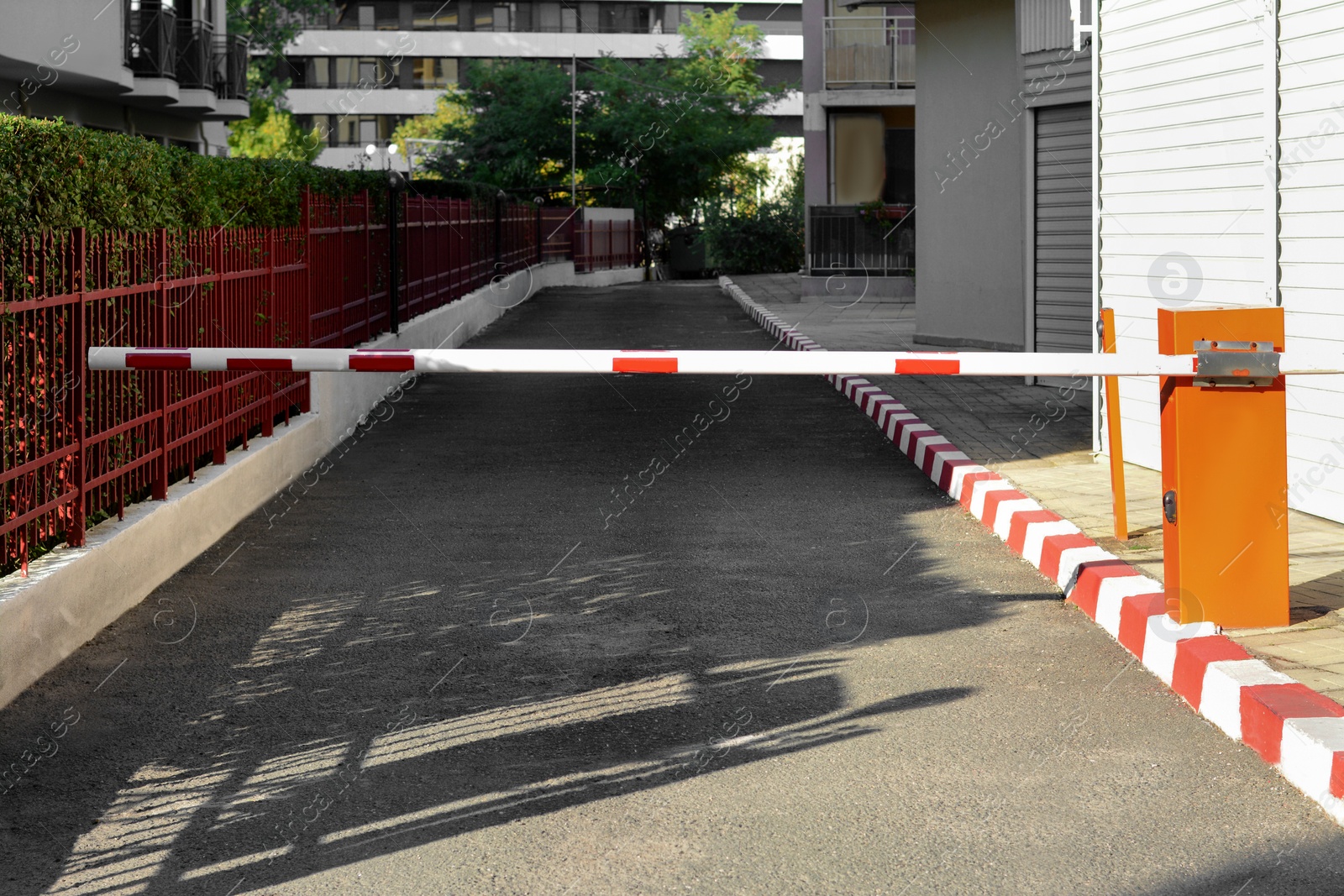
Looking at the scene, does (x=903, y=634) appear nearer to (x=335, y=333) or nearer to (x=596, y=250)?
(x=335, y=333)

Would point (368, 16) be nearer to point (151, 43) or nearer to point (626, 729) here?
point (151, 43)

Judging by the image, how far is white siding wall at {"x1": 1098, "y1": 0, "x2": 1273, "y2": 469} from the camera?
8.91 metres

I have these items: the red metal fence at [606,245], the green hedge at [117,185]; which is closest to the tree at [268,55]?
the red metal fence at [606,245]

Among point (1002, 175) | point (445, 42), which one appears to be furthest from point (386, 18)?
point (1002, 175)

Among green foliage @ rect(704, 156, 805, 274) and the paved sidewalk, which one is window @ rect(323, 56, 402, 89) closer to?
green foliage @ rect(704, 156, 805, 274)

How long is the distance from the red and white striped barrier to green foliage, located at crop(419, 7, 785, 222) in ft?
165

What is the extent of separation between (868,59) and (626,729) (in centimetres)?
3102

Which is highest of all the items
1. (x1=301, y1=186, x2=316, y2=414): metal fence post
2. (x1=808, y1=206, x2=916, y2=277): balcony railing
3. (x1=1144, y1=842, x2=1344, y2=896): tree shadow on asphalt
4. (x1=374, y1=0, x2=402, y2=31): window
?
(x1=374, y1=0, x2=402, y2=31): window

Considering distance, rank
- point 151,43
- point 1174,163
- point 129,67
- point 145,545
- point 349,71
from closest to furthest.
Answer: point 145,545 → point 1174,163 → point 129,67 → point 151,43 → point 349,71

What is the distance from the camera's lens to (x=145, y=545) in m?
7.08

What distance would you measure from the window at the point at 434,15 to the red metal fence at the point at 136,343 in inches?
2810

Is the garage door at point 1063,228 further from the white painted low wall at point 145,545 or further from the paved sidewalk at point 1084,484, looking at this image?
the white painted low wall at point 145,545

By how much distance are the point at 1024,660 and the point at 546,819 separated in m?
2.25

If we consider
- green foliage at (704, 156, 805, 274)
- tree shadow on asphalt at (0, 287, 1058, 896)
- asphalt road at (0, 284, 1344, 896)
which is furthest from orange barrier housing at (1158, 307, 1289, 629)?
green foliage at (704, 156, 805, 274)
